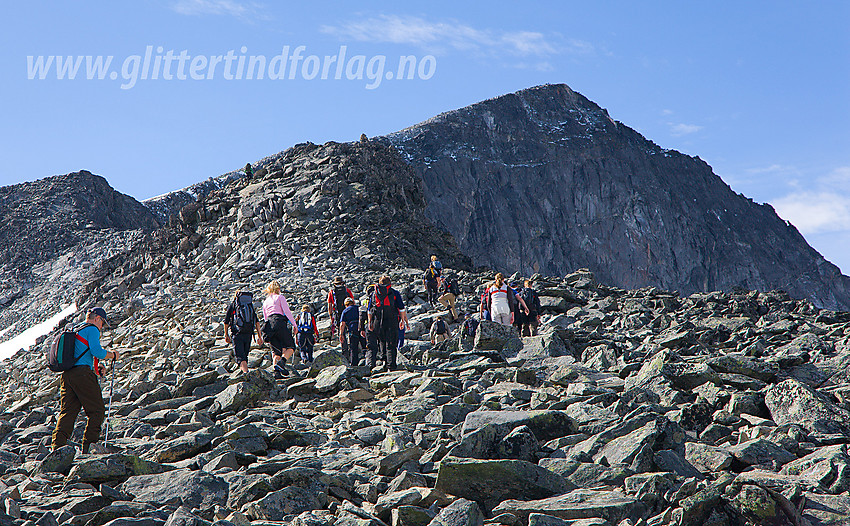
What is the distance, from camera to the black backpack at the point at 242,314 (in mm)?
12875

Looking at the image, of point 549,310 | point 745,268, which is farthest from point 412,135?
point 549,310

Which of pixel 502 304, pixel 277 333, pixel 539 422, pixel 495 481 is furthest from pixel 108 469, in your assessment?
pixel 502 304

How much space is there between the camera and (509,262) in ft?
456

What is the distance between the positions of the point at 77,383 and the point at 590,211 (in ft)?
482

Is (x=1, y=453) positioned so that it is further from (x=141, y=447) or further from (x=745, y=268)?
(x=745, y=268)

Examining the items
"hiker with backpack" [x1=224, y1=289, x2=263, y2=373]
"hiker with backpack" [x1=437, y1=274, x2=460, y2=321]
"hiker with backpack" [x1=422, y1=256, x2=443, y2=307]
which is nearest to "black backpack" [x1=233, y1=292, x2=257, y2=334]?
"hiker with backpack" [x1=224, y1=289, x2=263, y2=373]

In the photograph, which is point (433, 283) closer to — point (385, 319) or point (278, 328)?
point (385, 319)

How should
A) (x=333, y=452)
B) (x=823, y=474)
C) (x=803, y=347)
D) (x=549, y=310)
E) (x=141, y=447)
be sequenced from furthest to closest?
(x=549, y=310), (x=803, y=347), (x=141, y=447), (x=333, y=452), (x=823, y=474)

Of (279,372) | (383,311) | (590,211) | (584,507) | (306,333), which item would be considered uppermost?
(590,211)

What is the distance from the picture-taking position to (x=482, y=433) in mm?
6250

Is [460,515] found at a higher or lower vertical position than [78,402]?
lower

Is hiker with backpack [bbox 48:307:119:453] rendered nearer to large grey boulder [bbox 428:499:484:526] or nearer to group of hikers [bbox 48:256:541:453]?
group of hikers [bbox 48:256:541:453]

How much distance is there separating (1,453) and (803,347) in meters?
13.5

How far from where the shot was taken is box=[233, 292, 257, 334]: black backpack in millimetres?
12875
